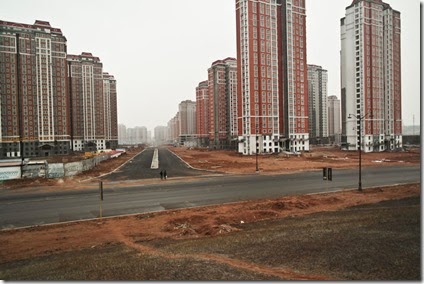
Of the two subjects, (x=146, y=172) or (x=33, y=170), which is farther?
(x=146, y=172)

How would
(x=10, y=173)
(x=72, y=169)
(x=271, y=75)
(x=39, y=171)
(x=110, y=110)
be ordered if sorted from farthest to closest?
(x=110, y=110)
(x=271, y=75)
(x=72, y=169)
(x=39, y=171)
(x=10, y=173)

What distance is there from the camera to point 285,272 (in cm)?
935

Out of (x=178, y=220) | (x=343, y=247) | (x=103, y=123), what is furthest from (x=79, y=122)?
(x=343, y=247)

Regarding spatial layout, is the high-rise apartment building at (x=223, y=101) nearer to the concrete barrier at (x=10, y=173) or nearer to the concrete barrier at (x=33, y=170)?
the concrete barrier at (x=33, y=170)

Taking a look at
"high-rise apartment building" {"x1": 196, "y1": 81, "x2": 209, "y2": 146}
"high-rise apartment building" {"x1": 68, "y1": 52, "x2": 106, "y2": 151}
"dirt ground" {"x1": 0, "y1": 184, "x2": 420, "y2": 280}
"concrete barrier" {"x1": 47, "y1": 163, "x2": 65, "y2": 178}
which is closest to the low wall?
"concrete barrier" {"x1": 47, "y1": 163, "x2": 65, "y2": 178}

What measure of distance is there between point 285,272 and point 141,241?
25.1 ft

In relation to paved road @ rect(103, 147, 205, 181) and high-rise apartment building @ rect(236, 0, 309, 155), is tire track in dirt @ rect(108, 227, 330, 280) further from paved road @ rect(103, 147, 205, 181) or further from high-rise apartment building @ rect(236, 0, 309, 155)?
high-rise apartment building @ rect(236, 0, 309, 155)

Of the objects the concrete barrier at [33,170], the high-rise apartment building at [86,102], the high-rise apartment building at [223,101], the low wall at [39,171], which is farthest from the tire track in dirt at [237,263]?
the high-rise apartment building at [86,102]

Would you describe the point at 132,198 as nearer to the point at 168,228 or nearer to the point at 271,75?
the point at 168,228

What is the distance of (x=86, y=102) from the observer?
143000 mm

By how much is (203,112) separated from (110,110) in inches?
2369

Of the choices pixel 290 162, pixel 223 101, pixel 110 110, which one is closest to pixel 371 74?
pixel 290 162

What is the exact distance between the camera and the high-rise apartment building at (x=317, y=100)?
167 meters

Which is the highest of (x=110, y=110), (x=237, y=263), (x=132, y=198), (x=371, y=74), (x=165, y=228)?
(x=371, y=74)
